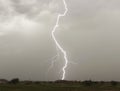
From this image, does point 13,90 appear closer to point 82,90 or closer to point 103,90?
point 82,90

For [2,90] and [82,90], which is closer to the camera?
[2,90]

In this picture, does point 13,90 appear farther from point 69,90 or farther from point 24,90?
point 69,90

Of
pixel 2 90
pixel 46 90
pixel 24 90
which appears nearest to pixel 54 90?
pixel 46 90

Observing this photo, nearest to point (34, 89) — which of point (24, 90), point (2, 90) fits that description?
point (24, 90)

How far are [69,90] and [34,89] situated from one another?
849 cm

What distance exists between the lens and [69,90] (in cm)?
6994

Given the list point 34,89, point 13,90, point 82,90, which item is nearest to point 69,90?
point 82,90

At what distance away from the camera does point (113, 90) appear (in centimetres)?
7181

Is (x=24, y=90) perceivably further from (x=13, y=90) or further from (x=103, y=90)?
(x=103, y=90)

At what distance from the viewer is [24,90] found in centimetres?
6838

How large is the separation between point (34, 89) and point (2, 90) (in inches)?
309

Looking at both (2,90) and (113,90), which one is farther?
(113,90)

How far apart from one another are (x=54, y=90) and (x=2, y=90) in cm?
1217

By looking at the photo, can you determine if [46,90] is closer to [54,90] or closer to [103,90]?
[54,90]
